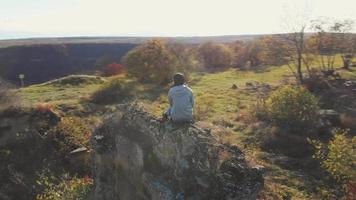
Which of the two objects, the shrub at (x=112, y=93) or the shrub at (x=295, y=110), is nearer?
the shrub at (x=295, y=110)

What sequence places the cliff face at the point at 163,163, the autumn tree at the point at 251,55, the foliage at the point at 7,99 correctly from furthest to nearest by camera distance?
1. the autumn tree at the point at 251,55
2. the foliage at the point at 7,99
3. the cliff face at the point at 163,163

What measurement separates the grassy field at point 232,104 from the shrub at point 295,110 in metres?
2.11

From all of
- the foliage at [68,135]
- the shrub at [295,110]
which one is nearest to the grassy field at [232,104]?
the shrub at [295,110]

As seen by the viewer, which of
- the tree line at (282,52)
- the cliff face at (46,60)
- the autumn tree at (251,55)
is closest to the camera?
the tree line at (282,52)

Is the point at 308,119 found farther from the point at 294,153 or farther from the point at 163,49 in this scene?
the point at 163,49

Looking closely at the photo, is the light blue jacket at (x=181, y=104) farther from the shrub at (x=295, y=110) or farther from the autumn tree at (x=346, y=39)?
the autumn tree at (x=346, y=39)

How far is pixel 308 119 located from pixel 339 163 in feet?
36.5

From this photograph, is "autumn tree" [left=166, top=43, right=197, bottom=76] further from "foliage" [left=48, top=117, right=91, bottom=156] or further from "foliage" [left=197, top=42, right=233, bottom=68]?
"foliage" [left=48, top=117, right=91, bottom=156]

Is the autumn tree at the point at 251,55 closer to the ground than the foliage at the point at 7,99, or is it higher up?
closer to the ground

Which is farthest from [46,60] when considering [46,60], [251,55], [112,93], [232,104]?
[232,104]

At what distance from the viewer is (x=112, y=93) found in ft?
150

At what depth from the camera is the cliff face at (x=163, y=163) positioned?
13.4 meters

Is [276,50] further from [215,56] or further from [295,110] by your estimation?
[215,56]

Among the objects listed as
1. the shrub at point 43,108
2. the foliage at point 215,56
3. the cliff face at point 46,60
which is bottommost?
the cliff face at point 46,60
